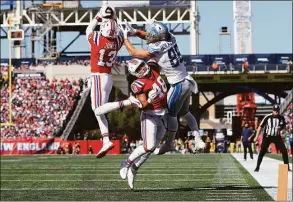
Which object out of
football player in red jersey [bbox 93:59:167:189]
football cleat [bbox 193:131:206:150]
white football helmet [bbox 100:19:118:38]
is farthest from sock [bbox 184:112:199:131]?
white football helmet [bbox 100:19:118:38]

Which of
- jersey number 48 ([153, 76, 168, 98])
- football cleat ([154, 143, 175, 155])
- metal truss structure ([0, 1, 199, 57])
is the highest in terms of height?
metal truss structure ([0, 1, 199, 57])

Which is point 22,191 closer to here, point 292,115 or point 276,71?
point 292,115

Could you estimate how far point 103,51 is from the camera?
727 centimetres

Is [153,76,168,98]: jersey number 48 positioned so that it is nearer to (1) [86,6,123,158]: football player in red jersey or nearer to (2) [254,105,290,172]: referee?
(1) [86,6,123,158]: football player in red jersey

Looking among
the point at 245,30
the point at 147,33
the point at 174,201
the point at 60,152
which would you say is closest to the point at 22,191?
the point at 174,201

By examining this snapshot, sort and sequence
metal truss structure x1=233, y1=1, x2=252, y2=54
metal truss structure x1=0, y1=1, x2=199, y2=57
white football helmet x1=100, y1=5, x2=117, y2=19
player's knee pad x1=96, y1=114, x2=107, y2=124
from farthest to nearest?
1. metal truss structure x1=233, y1=1, x2=252, y2=54
2. metal truss structure x1=0, y1=1, x2=199, y2=57
3. player's knee pad x1=96, y1=114, x2=107, y2=124
4. white football helmet x1=100, y1=5, x2=117, y2=19

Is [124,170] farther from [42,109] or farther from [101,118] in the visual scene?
[42,109]

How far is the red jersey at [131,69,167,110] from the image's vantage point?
306 inches

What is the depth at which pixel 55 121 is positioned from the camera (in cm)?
3925

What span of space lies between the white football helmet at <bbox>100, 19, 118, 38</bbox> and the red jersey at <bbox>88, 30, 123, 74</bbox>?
4 cm

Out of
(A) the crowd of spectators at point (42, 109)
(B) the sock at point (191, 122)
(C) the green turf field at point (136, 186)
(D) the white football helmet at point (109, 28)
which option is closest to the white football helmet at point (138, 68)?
(D) the white football helmet at point (109, 28)

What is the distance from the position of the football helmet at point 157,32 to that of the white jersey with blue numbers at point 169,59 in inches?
1.6

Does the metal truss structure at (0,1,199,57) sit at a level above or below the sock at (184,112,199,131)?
above

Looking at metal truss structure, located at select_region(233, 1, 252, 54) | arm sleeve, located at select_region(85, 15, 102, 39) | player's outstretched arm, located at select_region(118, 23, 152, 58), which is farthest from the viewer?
metal truss structure, located at select_region(233, 1, 252, 54)
